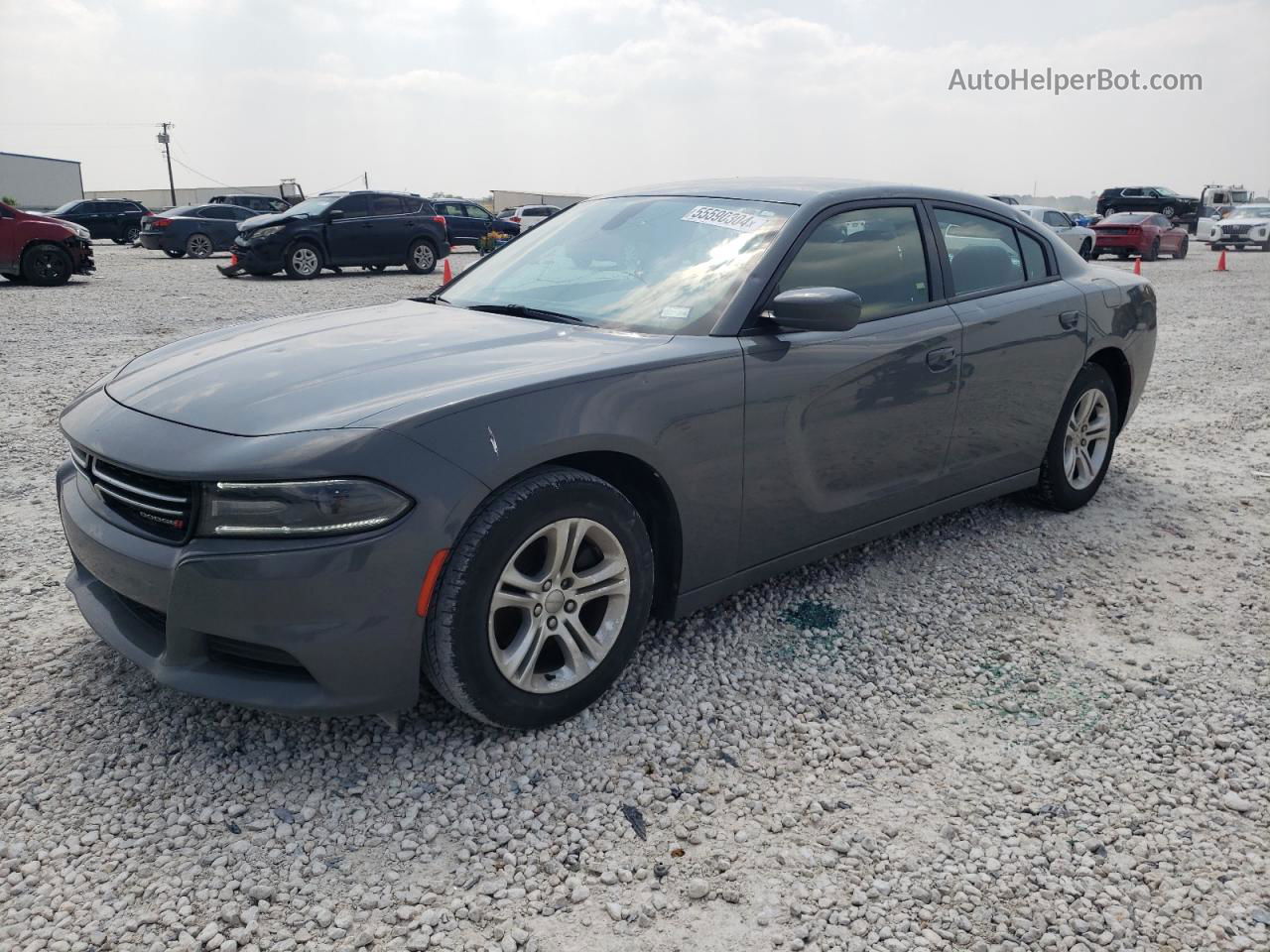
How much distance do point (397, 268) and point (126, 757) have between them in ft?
65.2

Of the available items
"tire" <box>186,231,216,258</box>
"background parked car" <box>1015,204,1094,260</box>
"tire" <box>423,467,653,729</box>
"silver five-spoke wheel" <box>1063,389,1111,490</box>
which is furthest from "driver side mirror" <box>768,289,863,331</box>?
"tire" <box>186,231,216,258</box>

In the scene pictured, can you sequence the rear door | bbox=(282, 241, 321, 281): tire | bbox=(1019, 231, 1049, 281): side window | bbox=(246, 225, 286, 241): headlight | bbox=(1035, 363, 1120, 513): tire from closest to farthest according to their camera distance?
1. the rear door
2. bbox=(1019, 231, 1049, 281): side window
3. bbox=(1035, 363, 1120, 513): tire
4. bbox=(246, 225, 286, 241): headlight
5. bbox=(282, 241, 321, 281): tire

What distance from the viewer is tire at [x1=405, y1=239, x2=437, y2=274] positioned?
754 inches

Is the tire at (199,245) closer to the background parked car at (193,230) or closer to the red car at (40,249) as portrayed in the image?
the background parked car at (193,230)

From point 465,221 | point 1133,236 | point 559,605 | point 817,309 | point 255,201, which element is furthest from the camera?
point 255,201

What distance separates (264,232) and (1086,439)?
15597 millimetres

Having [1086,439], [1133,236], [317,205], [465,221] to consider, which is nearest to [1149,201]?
[1133,236]

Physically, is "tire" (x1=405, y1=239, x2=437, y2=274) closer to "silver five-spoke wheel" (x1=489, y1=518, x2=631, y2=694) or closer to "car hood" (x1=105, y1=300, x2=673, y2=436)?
"car hood" (x1=105, y1=300, x2=673, y2=436)

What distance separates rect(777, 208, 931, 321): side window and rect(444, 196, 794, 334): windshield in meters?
0.16

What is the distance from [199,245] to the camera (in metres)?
24.5

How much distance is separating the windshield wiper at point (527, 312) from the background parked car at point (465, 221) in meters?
23.7

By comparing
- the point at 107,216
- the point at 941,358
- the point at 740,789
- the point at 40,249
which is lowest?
the point at 740,789

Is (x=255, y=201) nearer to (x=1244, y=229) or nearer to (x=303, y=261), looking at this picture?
(x=303, y=261)

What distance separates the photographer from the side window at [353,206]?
18125mm
